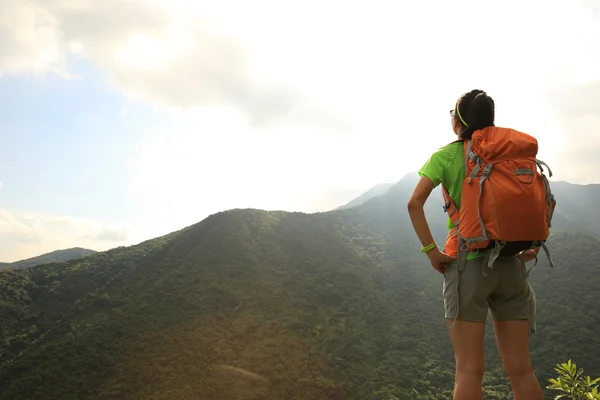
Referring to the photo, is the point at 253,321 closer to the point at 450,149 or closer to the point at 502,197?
the point at 450,149

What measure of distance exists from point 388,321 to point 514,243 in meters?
16.6

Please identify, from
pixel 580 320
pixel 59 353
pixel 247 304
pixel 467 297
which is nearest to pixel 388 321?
pixel 247 304

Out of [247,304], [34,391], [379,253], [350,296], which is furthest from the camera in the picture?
[379,253]

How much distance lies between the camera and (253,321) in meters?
16.2

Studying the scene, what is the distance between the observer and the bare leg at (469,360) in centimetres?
203

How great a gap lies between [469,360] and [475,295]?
1.17 ft

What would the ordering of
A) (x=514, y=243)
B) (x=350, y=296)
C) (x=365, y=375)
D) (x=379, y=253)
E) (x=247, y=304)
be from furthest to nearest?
(x=379, y=253) < (x=350, y=296) < (x=247, y=304) < (x=365, y=375) < (x=514, y=243)

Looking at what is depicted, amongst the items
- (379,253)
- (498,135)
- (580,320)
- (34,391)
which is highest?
(498,135)

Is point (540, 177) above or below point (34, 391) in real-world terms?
above

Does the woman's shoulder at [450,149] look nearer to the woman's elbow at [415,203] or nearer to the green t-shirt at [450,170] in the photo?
the green t-shirt at [450,170]

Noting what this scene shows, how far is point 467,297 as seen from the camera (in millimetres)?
2086

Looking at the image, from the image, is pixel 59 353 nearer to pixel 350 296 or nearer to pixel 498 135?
pixel 350 296

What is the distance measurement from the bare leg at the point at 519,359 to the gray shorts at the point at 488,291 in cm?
6

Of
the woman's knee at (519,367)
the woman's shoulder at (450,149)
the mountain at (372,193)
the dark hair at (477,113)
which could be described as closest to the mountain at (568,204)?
the mountain at (372,193)
